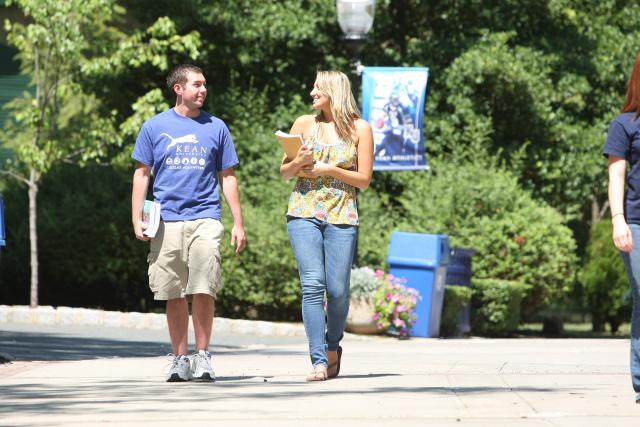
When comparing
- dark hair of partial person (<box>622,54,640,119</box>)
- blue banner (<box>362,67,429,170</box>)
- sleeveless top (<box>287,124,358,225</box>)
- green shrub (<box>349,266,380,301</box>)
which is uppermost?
blue banner (<box>362,67,429,170</box>)

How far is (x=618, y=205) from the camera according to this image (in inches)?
300

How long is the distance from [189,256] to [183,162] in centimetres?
56

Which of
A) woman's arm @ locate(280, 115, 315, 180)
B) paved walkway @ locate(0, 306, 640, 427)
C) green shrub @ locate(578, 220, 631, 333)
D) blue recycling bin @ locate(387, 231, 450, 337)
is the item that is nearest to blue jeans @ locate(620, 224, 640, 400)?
paved walkway @ locate(0, 306, 640, 427)

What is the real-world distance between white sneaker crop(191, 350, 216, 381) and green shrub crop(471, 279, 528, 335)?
34.7 feet

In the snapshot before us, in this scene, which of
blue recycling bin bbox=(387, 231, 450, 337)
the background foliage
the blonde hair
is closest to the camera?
the blonde hair

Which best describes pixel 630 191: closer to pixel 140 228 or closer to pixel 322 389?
pixel 322 389

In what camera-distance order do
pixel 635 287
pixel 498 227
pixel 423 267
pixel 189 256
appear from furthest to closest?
1. pixel 498 227
2. pixel 423 267
3. pixel 189 256
4. pixel 635 287

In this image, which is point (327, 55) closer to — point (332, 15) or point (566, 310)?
point (332, 15)

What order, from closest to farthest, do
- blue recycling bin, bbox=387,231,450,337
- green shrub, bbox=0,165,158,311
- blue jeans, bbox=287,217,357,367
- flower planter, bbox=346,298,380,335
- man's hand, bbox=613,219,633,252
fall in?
1. man's hand, bbox=613,219,633,252
2. blue jeans, bbox=287,217,357,367
3. flower planter, bbox=346,298,380,335
4. blue recycling bin, bbox=387,231,450,337
5. green shrub, bbox=0,165,158,311

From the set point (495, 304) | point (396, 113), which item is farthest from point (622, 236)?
point (495, 304)

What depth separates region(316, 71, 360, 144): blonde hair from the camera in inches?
364

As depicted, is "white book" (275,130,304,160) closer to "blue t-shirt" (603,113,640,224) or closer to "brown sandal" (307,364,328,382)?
"brown sandal" (307,364,328,382)

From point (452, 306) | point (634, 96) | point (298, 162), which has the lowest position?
point (452, 306)

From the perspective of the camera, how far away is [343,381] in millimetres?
9055
